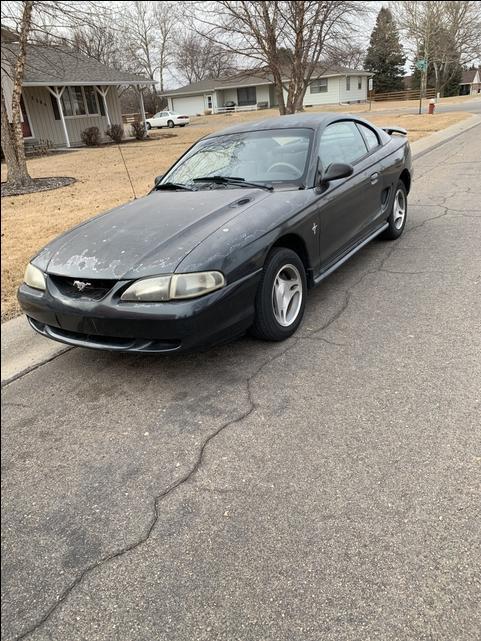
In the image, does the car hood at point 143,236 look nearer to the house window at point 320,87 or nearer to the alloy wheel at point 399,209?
the alloy wheel at point 399,209

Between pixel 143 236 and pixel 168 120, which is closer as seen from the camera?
pixel 143 236

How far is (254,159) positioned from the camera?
4.45 m

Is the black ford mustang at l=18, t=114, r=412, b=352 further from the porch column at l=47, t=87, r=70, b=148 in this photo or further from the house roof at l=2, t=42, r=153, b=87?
the porch column at l=47, t=87, r=70, b=148

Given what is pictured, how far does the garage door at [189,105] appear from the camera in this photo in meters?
60.3

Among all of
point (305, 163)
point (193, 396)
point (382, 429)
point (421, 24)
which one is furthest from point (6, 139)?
point (421, 24)

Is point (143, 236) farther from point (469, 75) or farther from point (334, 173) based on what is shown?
point (469, 75)

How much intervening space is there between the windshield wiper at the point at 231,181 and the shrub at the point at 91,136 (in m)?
22.4

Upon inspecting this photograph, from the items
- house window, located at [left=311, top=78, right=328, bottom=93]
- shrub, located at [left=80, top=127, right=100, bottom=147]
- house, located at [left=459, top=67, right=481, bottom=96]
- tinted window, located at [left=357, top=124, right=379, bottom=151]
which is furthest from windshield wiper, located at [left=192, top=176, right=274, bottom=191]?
house, located at [left=459, top=67, right=481, bottom=96]

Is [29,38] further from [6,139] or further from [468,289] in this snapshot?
[468,289]

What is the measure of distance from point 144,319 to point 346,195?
2349 millimetres

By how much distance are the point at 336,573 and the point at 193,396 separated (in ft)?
4.85

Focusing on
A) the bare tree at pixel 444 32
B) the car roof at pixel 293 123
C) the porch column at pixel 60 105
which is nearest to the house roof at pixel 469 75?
the bare tree at pixel 444 32

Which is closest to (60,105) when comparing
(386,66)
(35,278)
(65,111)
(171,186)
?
(65,111)

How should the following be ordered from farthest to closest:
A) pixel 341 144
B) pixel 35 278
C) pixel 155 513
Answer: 1. pixel 341 144
2. pixel 35 278
3. pixel 155 513
